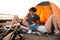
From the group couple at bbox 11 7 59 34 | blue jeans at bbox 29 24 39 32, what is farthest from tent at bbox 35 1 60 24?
blue jeans at bbox 29 24 39 32

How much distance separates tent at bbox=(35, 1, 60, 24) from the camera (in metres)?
3.98

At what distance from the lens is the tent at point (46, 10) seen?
13.1 feet

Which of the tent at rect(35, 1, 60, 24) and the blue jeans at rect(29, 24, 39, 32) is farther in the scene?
the tent at rect(35, 1, 60, 24)

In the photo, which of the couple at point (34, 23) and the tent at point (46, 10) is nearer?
the couple at point (34, 23)

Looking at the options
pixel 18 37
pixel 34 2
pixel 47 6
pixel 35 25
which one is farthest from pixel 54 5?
pixel 18 37

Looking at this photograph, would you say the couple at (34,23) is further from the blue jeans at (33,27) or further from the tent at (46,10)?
the tent at (46,10)

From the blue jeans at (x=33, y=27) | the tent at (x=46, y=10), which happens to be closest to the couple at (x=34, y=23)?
the blue jeans at (x=33, y=27)

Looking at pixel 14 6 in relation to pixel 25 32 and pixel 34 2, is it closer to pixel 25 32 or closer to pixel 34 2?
pixel 34 2

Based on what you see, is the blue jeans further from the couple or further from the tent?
the tent

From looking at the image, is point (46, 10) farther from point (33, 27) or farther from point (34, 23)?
point (33, 27)

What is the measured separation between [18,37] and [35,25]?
0.82m

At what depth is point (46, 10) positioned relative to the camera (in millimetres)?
4086

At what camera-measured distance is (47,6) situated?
4.15 metres

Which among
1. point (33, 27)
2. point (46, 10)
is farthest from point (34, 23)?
point (46, 10)
